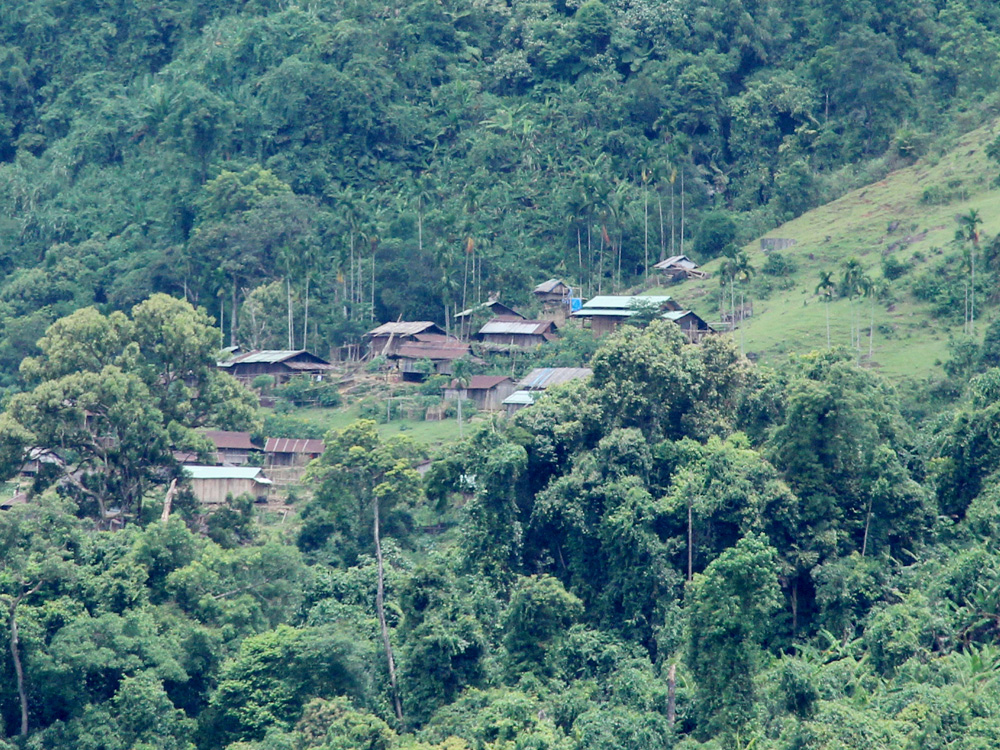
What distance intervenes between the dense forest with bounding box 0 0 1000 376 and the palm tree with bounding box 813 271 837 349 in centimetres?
775

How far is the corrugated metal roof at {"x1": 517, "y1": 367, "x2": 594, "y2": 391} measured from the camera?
175ft

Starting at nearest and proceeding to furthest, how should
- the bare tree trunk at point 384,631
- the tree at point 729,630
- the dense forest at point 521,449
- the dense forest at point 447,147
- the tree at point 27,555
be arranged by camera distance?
the tree at point 729,630
the dense forest at point 521,449
the tree at point 27,555
the bare tree trunk at point 384,631
the dense forest at point 447,147

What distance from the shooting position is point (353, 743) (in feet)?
103

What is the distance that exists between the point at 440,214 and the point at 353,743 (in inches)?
1505

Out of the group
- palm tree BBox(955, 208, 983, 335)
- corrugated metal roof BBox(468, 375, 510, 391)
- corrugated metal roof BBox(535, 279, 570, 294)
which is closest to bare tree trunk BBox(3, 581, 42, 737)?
corrugated metal roof BBox(468, 375, 510, 391)

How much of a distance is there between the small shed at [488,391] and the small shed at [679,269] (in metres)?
12.0

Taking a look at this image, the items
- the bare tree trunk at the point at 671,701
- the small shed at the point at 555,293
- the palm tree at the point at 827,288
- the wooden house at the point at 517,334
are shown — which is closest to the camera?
the bare tree trunk at the point at 671,701

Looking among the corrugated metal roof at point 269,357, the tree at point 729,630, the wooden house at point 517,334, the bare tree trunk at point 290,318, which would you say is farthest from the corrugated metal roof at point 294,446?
the tree at point 729,630

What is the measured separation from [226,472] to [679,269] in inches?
917

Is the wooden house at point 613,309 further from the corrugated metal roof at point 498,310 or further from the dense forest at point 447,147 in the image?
the dense forest at point 447,147

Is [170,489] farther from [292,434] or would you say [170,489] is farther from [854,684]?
[854,684]

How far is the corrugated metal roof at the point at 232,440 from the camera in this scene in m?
51.9

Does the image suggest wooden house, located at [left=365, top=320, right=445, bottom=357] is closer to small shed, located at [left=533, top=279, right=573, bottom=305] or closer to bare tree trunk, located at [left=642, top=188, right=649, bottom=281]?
small shed, located at [left=533, top=279, right=573, bottom=305]

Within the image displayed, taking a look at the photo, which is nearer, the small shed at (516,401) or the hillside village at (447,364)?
the small shed at (516,401)
